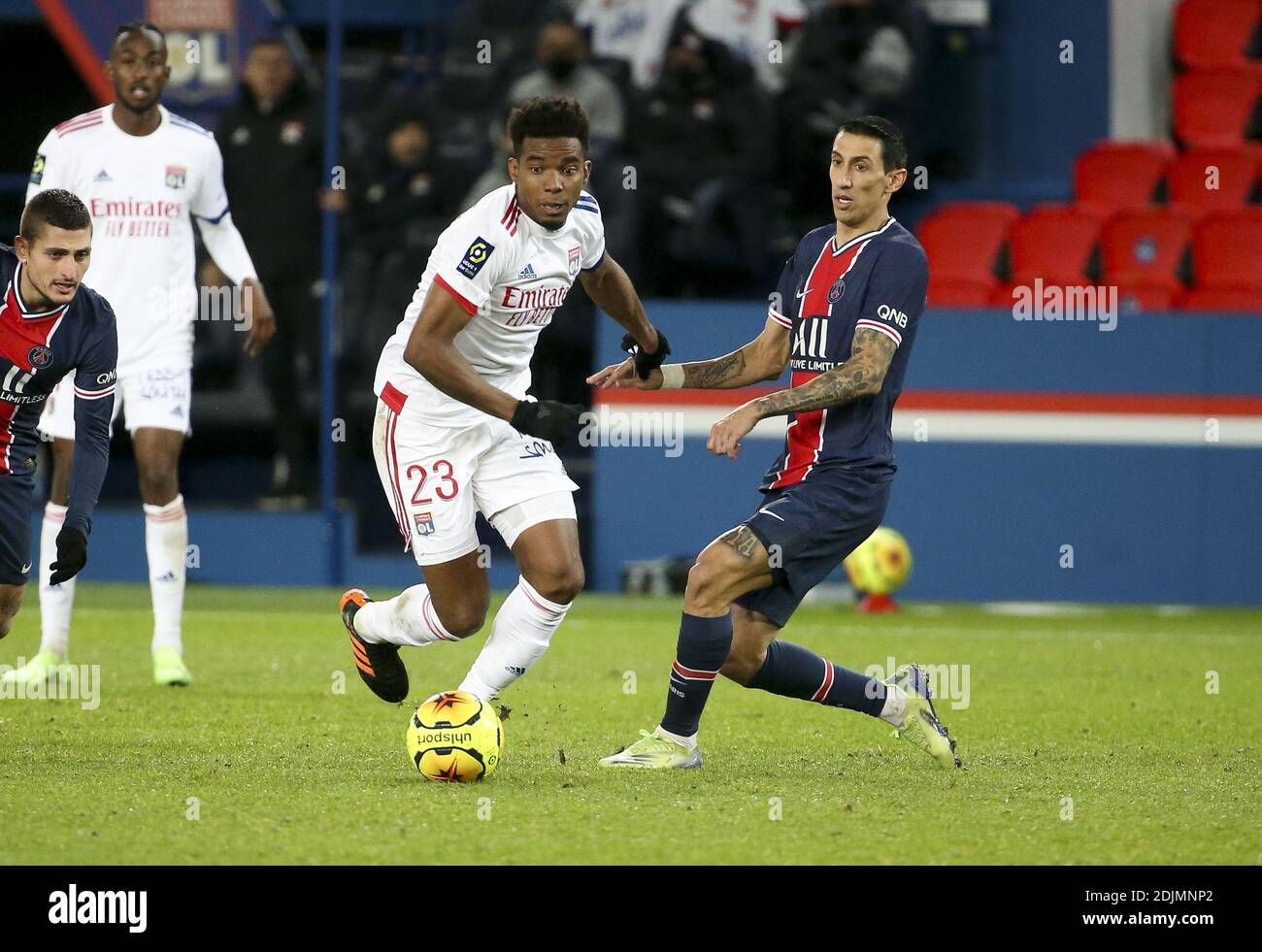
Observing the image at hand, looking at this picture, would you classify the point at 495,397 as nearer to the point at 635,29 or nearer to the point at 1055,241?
the point at 1055,241

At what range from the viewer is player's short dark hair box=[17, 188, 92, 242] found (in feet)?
18.3

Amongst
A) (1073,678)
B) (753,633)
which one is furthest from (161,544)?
(1073,678)

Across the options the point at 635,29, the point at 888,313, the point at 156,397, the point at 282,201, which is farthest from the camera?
the point at 635,29

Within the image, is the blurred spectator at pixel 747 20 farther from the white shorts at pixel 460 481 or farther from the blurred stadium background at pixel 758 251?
the white shorts at pixel 460 481

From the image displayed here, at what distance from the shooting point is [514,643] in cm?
575

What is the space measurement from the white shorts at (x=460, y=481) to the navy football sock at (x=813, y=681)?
0.80 m

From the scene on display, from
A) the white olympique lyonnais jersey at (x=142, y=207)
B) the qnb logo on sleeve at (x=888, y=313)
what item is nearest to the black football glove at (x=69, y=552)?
the white olympique lyonnais jersey at (x=142, y=207)

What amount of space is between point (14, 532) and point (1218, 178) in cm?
1024

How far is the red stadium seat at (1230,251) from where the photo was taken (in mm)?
12234

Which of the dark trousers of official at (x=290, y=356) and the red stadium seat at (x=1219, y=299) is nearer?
the red stadium seat at (x=1219, y=299)
